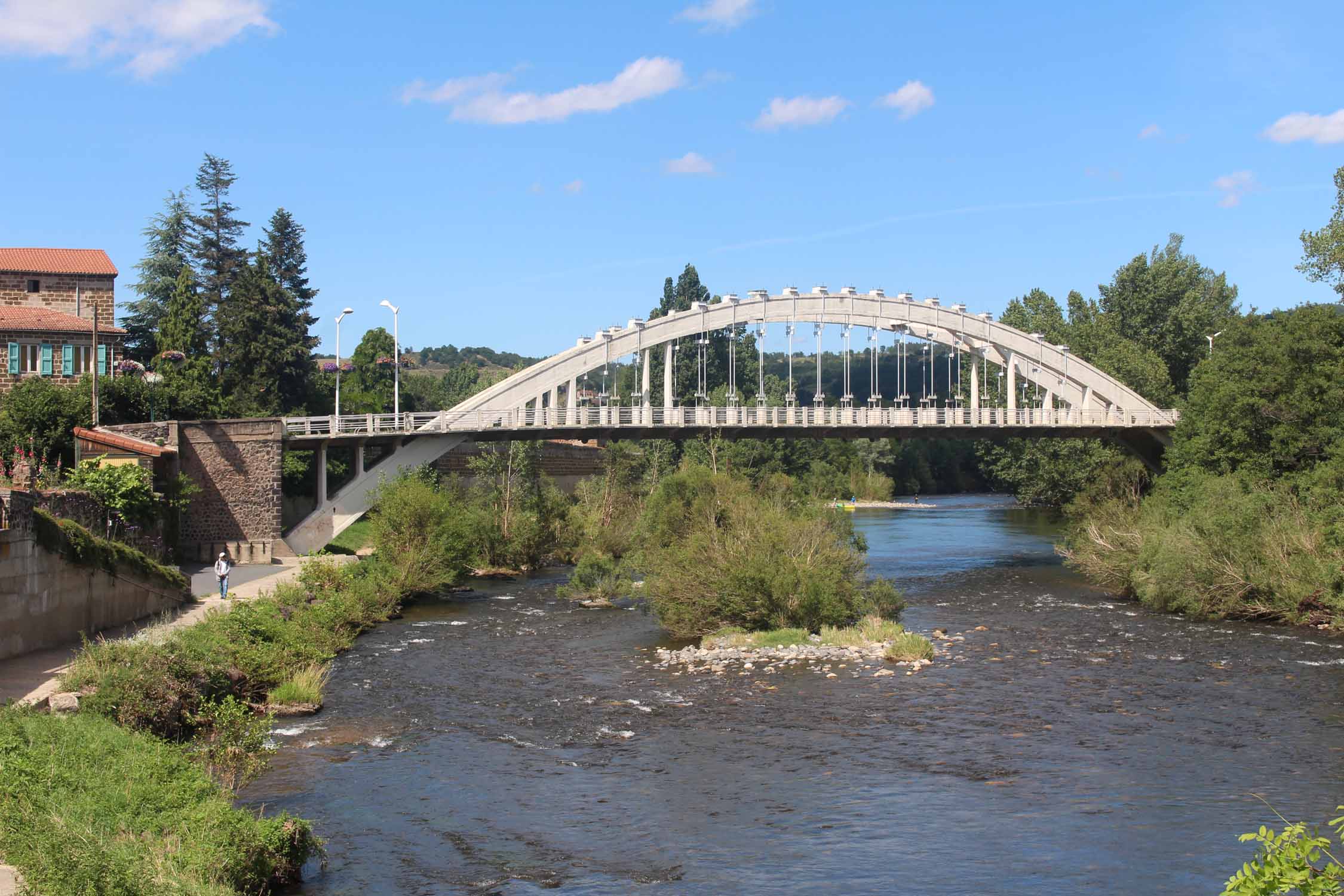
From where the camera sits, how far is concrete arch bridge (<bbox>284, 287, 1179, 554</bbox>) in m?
45.0

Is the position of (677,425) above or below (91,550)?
above

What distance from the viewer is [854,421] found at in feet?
166

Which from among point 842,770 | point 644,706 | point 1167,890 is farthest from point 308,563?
point 1167,890

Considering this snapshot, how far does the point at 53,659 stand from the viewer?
21.5 meters

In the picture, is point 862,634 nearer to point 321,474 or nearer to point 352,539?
point 321,474

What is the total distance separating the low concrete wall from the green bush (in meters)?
12.0

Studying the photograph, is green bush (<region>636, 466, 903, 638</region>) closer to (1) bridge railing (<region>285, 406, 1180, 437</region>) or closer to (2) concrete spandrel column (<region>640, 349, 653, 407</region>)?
(1) bridge railing (<region>285, 406, 1180, 437</region>)

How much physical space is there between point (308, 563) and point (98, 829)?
24698 mm

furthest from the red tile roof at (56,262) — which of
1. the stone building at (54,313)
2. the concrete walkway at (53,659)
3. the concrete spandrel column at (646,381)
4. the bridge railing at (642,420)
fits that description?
the concrete walkway at (53,659)

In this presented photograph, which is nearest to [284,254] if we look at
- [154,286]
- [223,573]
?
[154,286]

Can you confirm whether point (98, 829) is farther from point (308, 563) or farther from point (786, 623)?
point (308, 563)

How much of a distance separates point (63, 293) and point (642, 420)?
25251 mm

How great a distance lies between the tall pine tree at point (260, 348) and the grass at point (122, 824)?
41.9 m

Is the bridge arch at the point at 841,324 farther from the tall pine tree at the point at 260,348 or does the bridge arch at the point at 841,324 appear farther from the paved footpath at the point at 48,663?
the paved footpath at the point at 48,663
